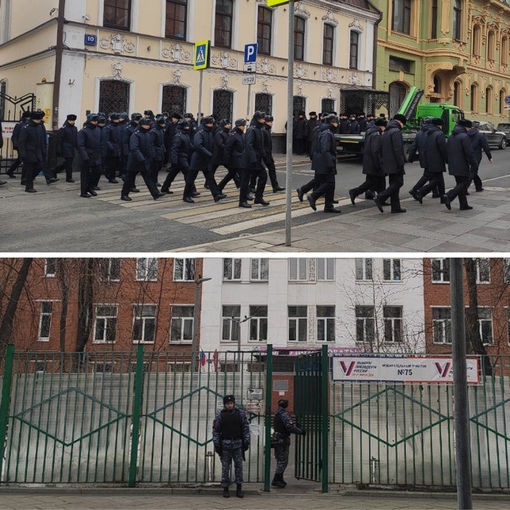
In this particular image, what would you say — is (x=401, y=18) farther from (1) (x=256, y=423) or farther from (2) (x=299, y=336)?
(1) (x=256, y=423)

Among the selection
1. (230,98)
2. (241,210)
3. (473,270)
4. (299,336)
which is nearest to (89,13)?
(230,98)

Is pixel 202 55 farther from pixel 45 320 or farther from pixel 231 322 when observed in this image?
pixel 231 322

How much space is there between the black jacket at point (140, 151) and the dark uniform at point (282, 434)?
5.56 metres

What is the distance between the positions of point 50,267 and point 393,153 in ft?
39.8

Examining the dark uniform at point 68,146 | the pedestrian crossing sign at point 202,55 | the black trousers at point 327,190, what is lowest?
the black trousers at point 327,190

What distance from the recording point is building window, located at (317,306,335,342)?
29781 millimetres

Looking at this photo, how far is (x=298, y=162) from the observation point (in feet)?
69.9

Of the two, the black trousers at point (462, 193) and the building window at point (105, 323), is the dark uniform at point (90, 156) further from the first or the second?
the building window at point (105, 323)

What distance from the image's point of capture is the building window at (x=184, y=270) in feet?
92.2

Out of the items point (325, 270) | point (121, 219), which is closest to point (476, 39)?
point (325, 270)

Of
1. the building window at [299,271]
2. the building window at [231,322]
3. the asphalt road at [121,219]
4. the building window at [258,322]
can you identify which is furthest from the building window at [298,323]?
the asphalt road at [121,219]

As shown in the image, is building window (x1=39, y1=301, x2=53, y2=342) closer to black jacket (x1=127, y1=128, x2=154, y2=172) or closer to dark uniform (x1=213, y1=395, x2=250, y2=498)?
black jacket (x1=127, y1=128, x2=154, y2=172)

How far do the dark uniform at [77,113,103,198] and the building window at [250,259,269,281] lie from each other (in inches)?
705

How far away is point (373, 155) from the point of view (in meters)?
12.4
